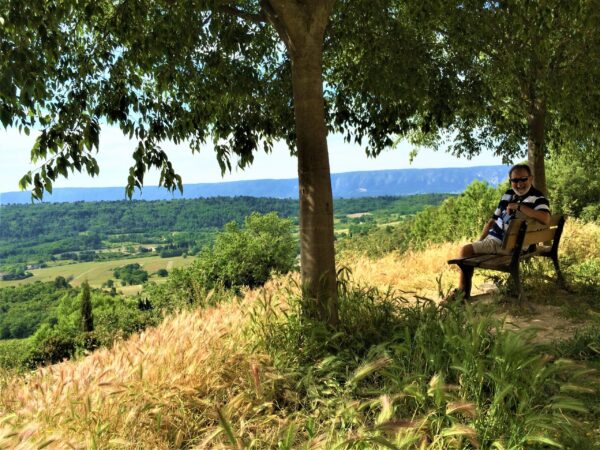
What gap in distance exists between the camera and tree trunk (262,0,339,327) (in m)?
4.53

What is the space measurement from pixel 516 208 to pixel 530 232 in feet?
1.12

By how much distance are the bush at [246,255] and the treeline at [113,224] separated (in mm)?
45032

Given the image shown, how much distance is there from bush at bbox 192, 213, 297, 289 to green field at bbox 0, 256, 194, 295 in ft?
188

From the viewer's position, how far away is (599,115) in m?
7.72

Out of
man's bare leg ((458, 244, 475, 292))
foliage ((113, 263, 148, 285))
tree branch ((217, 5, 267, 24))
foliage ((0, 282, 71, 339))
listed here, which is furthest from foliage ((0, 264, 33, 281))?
man's bare leg ((458, 244, 475, 292))

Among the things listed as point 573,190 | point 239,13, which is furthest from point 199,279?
point 239,13

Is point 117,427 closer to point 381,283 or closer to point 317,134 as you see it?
point 317,134

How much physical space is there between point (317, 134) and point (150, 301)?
54.4 m

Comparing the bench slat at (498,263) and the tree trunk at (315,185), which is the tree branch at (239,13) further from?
the bench slat at (498,263)

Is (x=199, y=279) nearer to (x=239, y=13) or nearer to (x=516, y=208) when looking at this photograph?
(x=516, y=208)

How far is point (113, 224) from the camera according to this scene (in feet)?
555

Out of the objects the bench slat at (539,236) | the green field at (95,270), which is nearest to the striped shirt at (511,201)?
the bench slat at (539,236)

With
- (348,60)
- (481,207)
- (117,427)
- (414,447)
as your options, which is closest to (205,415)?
(117,427)

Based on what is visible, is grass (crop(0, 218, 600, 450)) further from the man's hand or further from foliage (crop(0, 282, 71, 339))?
foliage (crop(0, 282, 71, 339))
